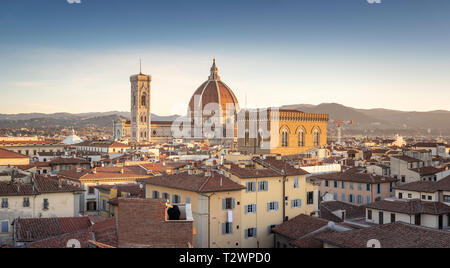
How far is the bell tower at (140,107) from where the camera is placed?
129375mm

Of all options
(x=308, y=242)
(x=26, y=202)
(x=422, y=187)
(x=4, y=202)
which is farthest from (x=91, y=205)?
(x=422, y=187)

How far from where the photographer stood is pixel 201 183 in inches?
765

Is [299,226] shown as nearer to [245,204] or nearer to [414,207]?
[245,204]

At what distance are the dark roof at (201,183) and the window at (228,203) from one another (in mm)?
501

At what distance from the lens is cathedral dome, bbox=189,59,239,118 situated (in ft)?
439

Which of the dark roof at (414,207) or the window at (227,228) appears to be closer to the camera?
the window at (227,228)

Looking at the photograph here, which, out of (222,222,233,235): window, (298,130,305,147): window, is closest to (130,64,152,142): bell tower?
(298,130,305,147): window

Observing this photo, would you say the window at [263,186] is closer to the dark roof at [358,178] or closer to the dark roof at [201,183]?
the dark roof at [201,183]

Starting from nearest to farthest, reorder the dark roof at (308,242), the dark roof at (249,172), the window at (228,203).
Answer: the dark roof at (308,242) → the window at (228,203) → the dark roof at (249,172)

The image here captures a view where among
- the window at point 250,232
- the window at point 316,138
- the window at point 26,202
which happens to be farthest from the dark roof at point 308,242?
the window at point 316,138

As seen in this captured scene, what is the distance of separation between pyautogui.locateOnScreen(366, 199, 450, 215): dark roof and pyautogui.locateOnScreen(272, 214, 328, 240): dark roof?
3862 millimetres

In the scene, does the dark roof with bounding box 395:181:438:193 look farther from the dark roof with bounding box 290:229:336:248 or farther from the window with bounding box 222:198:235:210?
the window with bounding box 222:198:235:210
